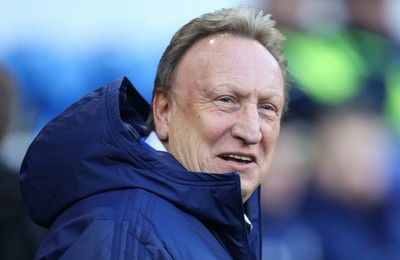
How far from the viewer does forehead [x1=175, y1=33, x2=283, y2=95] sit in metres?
2.64

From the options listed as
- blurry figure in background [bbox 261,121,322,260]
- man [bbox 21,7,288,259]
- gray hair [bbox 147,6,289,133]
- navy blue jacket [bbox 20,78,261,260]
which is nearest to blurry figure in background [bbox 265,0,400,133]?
blurry figure in background [bbox 261,121,322,260]

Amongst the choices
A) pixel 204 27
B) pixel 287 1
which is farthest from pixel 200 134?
pixel 287 1

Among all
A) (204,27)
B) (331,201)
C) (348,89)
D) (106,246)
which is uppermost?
(204,27)

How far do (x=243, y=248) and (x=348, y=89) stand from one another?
348cm

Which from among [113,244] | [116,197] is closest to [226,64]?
[116,197]

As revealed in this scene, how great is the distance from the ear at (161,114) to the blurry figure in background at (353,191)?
8.63 ft

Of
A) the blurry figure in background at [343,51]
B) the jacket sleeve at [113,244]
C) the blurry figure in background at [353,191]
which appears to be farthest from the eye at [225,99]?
the blurry figure in background at [343,51]

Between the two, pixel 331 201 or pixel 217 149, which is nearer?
pixel 217 149

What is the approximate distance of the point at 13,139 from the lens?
5.24m

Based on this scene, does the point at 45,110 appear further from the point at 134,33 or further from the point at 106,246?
the point at 106,246

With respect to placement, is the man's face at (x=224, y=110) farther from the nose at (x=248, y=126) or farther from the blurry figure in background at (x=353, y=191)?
the blurry figure in background at (x=353, y=191)

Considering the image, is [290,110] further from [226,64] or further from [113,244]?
[113,244]

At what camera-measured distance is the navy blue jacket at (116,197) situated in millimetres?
2215

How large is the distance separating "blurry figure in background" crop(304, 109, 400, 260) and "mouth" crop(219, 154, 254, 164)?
2644 millimetres
